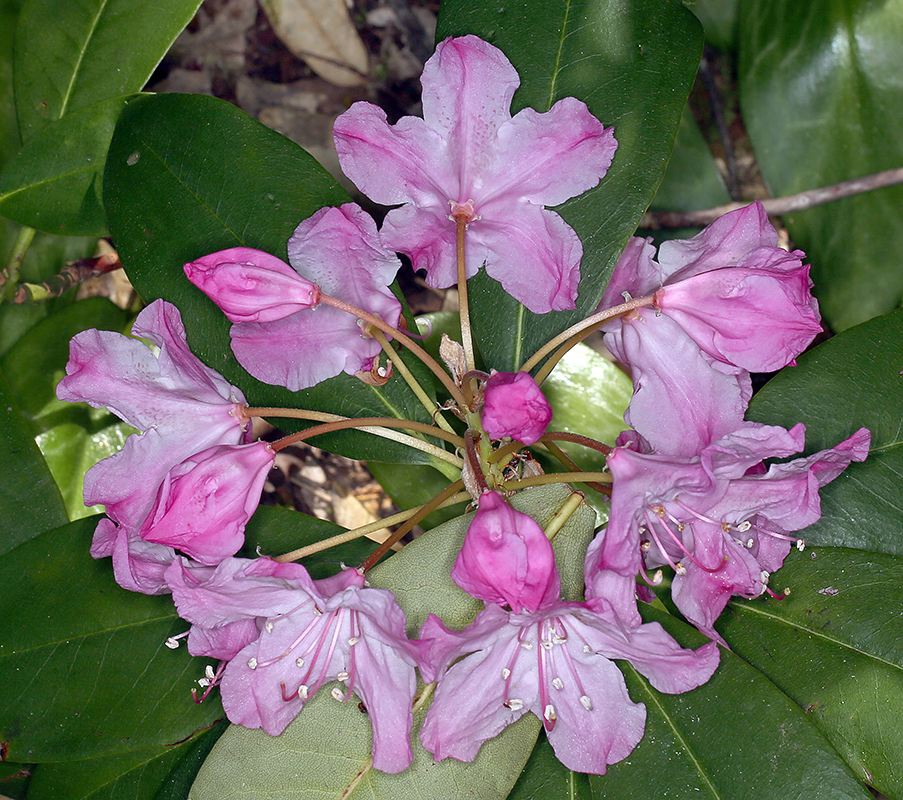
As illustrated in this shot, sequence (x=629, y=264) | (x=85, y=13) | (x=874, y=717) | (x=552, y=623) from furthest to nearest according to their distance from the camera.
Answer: (x=85, y=13)
(x=629, y=264)
(x=874, y=717)
(x=552, y=623)

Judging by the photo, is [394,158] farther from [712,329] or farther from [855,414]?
[855,414]

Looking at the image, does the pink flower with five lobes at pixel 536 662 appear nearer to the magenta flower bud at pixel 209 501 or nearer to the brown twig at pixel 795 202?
the magenta flower bud at pixel 209 501

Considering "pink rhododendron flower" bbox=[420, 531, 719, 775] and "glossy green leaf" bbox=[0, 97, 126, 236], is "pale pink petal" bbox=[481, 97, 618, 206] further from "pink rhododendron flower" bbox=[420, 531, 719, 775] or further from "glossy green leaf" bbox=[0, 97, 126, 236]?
"glossy green leaf" bbox=[0, 97, 126, 236]

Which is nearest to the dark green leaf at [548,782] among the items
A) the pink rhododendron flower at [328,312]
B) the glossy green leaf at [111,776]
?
the glossy green leaf at [111,776]

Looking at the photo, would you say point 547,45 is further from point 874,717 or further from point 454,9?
point 874,717

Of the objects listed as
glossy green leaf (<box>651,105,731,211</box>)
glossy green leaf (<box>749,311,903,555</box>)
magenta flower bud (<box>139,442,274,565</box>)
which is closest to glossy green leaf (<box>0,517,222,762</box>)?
magenta flower bud (<box>139,442,274,565</box>)

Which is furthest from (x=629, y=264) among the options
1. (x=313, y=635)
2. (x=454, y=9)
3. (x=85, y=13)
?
(x=85, y=13)
